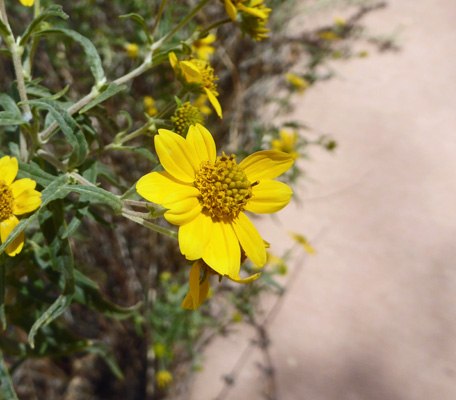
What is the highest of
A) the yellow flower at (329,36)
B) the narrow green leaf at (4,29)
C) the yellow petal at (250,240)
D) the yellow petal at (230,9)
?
the narrow green leaf at (4,29)

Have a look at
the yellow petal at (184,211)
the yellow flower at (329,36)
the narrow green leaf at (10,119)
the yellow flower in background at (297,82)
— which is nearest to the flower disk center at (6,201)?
the narrow green leaf at (10,119)

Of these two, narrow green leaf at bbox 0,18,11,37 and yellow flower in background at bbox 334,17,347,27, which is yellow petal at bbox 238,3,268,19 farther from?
yellow flower in background at bbox 334,17,347,27

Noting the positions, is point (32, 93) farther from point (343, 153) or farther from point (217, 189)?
point (343, 153)

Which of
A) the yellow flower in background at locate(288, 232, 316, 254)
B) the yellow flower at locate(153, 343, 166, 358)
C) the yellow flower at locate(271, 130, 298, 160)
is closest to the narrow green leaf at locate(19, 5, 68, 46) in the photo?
the yellow flower at locate(271, 130, 298, 160)

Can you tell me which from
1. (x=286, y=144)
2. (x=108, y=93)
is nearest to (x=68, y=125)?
(x=108, y=93)

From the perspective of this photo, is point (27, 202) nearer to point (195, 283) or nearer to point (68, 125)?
point (68, 125)

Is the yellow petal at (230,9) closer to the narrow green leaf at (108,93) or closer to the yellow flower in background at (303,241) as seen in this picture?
the narrow green leaf at (108,93)
